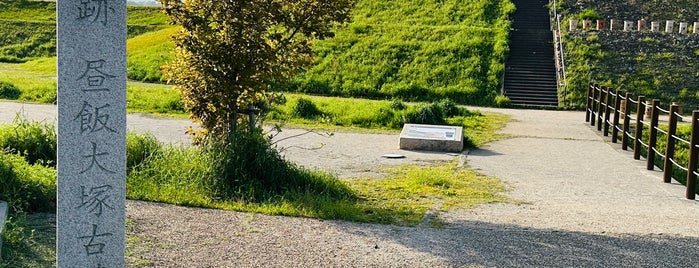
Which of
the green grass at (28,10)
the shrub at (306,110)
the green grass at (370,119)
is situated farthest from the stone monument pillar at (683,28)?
the green grass at (28,10)

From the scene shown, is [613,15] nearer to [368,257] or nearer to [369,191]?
[369,191]

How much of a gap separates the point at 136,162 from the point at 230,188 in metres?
1.70

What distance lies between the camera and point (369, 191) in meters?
9.67

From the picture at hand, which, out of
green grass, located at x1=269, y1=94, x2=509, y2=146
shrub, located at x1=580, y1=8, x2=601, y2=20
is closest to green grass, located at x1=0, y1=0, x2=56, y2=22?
shrub, located at x1=580, y1=8, x2=601, y2=20

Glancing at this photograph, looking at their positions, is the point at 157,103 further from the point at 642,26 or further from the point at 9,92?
the point at 642,26

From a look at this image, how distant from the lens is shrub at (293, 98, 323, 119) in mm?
18297

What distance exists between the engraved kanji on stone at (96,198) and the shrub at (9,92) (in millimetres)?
16643

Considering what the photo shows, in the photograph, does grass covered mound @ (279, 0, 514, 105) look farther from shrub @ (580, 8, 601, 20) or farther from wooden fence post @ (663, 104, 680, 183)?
wooden fence post @ (663, 104, 680, 183)

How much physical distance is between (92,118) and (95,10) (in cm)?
64

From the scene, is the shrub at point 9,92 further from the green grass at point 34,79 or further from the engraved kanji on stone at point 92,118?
the engraved kanji on stone at point 92,118

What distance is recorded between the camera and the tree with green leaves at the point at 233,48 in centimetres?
895

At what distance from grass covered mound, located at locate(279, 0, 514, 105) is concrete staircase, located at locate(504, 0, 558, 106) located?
0.45m

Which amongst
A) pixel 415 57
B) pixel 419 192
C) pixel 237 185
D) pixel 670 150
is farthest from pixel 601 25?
pixel 237 185

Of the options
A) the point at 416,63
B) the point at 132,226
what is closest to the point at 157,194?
the point at 132,226
